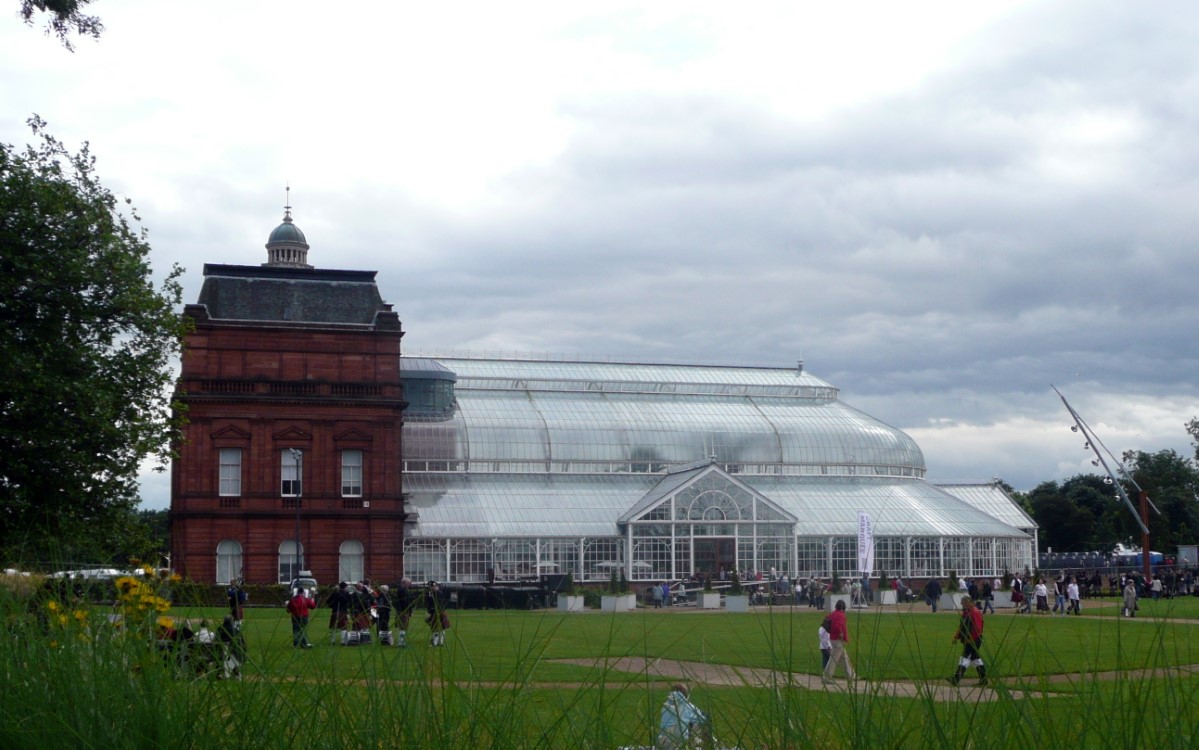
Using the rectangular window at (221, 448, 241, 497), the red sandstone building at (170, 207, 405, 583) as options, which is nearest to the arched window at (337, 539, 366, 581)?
the red sandstone building at (170, 207, 405, 583)

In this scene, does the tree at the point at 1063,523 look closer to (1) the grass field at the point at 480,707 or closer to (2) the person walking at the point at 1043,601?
(2) the person walking at the point at 1043,601

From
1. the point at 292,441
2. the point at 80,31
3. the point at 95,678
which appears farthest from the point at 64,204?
the point at 292,441

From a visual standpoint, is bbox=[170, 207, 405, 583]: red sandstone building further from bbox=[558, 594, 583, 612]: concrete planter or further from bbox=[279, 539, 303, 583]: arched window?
bbox=[558, 594, 583, 612]: concrete planter

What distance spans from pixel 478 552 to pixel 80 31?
5059cm

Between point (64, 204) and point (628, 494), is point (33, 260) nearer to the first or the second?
point (64, 204)

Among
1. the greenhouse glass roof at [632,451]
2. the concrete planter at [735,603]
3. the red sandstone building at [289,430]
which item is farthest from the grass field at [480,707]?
the greenhouse glass roof at [632,451]

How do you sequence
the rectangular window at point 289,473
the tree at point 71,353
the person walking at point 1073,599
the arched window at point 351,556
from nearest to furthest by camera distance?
the tree at point 71,353 → the person walking at point 1073,599 → the rectangular window at point 289,473 → the arched window at point 351,556

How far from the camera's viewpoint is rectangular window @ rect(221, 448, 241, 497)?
63.5 m

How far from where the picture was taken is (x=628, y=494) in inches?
2928

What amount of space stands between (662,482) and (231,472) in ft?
78.0

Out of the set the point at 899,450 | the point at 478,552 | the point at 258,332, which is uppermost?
the point at 258,332

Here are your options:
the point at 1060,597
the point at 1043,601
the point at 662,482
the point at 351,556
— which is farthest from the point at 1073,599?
the point at 351,556

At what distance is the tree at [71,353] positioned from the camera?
31156mm

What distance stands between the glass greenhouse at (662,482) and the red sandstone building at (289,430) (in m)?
3.83
